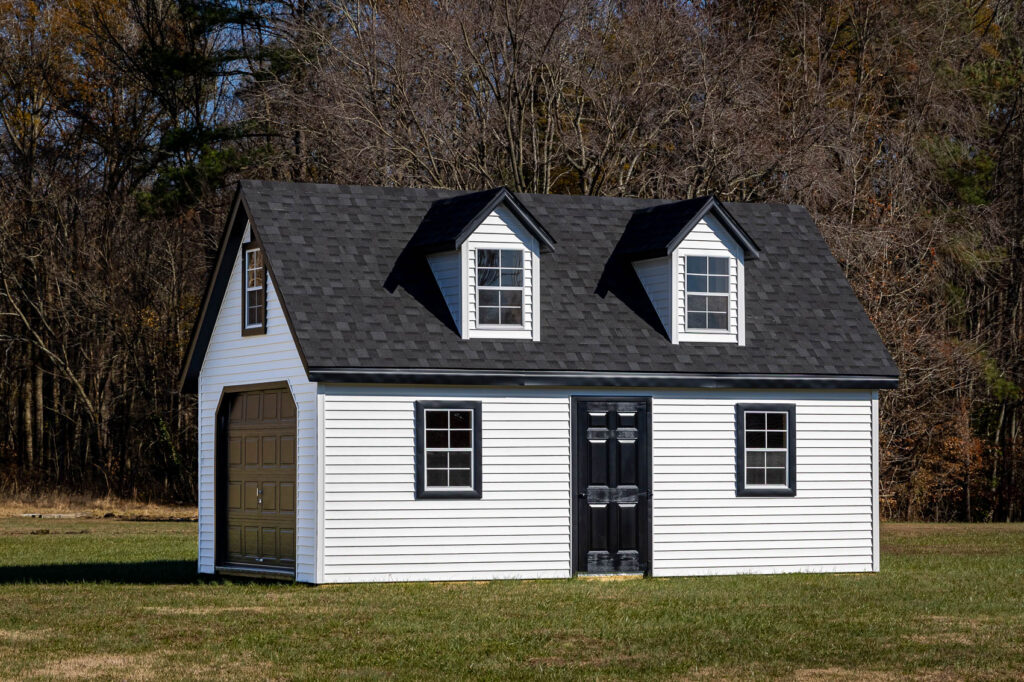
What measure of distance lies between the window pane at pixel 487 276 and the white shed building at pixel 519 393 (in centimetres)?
5

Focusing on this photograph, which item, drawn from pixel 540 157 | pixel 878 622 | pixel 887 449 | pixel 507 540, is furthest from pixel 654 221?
pixel 887 449

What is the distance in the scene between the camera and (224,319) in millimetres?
25312

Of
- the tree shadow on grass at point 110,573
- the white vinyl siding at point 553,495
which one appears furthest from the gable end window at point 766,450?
the tree shadow on grass at point 110,573

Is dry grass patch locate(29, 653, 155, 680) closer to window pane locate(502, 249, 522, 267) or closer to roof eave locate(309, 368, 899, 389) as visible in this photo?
roof eave locate(309, 368, 899, 389)

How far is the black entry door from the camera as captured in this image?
77.6ft

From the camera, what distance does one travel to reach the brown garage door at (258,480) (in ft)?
77.2

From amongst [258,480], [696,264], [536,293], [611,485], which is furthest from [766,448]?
[258,480]

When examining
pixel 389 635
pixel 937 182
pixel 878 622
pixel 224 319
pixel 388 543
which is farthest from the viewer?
pixel 937 182

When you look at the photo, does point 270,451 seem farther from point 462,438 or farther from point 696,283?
point 696,283

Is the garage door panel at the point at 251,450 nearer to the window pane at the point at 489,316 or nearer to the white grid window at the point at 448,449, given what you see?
the white grid window at the point at 448,449

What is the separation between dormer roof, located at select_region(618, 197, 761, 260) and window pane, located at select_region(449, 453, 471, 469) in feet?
14.7

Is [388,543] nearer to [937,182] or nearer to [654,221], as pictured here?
[654,221]

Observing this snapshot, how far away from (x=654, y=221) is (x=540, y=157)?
1458cm

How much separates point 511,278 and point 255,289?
3806 millimetres
